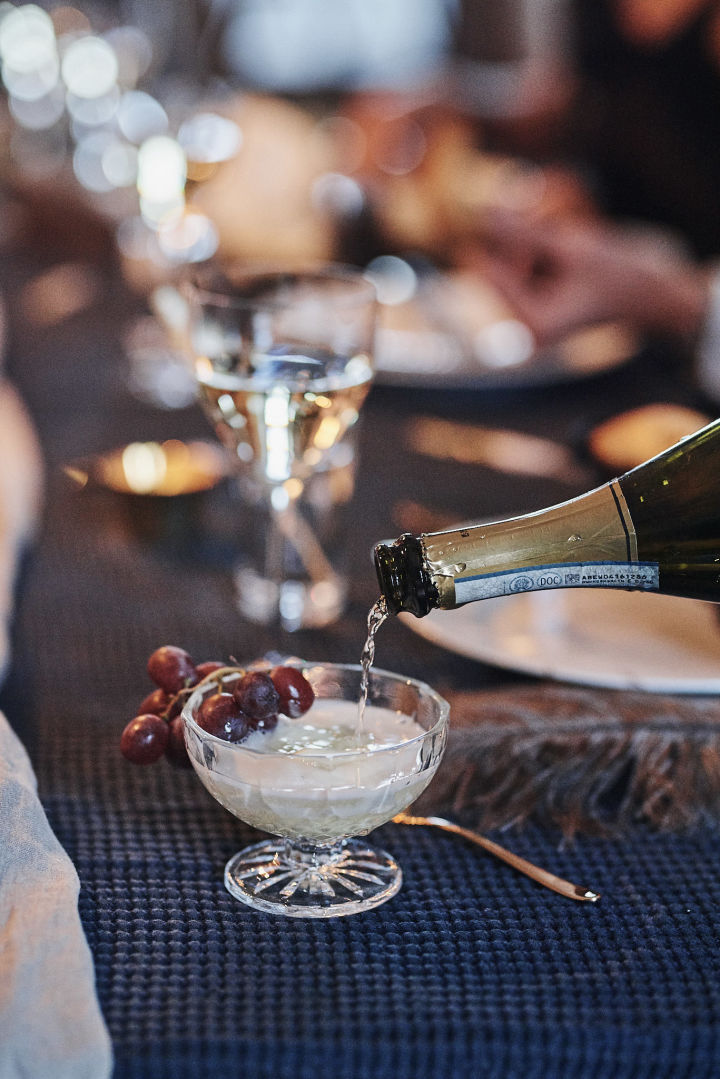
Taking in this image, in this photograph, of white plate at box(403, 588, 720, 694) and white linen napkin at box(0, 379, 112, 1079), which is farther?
white plate at box(403, 588, 720, 694)

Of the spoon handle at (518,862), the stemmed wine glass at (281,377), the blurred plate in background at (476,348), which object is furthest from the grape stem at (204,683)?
the blurred plate in background at (476,348)

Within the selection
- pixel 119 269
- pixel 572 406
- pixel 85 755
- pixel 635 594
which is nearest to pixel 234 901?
pixel 85 755

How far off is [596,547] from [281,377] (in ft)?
1.07

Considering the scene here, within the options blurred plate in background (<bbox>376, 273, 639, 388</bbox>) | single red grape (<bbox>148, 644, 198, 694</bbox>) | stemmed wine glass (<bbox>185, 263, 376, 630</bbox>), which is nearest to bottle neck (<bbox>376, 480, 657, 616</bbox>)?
single red grape (<bbox>148, 644, 198, 694</bbox>)

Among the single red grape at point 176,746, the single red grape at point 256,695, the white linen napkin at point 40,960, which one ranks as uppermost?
the single red grape at point 256,695

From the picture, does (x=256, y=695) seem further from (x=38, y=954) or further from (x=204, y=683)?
(x=38, y=954)

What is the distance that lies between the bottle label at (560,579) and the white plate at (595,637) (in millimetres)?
113

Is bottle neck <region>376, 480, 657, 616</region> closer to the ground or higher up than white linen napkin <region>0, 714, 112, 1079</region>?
higher up

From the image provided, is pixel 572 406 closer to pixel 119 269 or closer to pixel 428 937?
pixel 428 937

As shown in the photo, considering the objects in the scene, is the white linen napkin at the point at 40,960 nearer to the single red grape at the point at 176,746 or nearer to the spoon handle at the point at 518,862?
the single red grape at the point at 176,746

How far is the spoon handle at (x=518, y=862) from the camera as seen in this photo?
1.84 feet

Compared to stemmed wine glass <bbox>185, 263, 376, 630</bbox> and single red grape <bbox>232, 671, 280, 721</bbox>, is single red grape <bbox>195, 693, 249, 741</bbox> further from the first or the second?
stemmed wine glass <bbox>185, 263, 376, 630</bbox>

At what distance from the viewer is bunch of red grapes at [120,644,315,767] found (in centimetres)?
55

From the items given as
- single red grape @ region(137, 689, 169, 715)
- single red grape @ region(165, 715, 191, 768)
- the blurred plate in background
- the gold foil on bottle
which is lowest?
single red grape @ region(165, 715, 191, 768)
